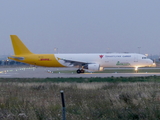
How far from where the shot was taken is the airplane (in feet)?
132

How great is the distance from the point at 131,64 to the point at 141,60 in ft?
5.10

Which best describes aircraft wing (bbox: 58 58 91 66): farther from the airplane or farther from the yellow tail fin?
the yellow tail fin

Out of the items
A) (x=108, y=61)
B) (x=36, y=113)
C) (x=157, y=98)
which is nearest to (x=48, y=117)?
(x=36, y=113)

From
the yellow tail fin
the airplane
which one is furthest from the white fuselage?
the yellow tail fin

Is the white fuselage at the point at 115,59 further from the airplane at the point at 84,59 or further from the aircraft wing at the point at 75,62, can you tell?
the aircraft wing at the point at 75,62

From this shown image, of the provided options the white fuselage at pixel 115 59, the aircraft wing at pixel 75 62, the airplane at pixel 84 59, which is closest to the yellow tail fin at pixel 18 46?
the airplane at pixel 84 59

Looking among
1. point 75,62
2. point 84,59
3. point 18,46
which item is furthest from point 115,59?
point 18,46

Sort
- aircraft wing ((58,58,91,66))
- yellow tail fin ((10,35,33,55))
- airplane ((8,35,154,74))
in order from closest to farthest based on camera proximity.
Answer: aircraft wing ((58,58,91,66)) → airplane ((8,35,154,74)) → yellow tail fin ((10,35,33,55))

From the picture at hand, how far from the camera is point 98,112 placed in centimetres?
877

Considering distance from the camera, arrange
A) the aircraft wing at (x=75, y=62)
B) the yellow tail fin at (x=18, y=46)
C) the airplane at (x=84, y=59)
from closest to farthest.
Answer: the aircraft wing at (x=75, y=62)
the airplane at (x=84, y=59)
the yellow tail fin at (x=18, y=46)

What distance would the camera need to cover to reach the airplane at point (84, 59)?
4022 centimetres

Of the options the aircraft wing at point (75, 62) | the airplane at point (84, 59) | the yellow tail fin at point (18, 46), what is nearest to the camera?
the aircraft wing at point (75, 62)

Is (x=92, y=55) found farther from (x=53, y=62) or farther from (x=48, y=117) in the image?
(x=48, y=117)

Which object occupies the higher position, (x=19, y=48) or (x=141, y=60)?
(x=19, y=48)
